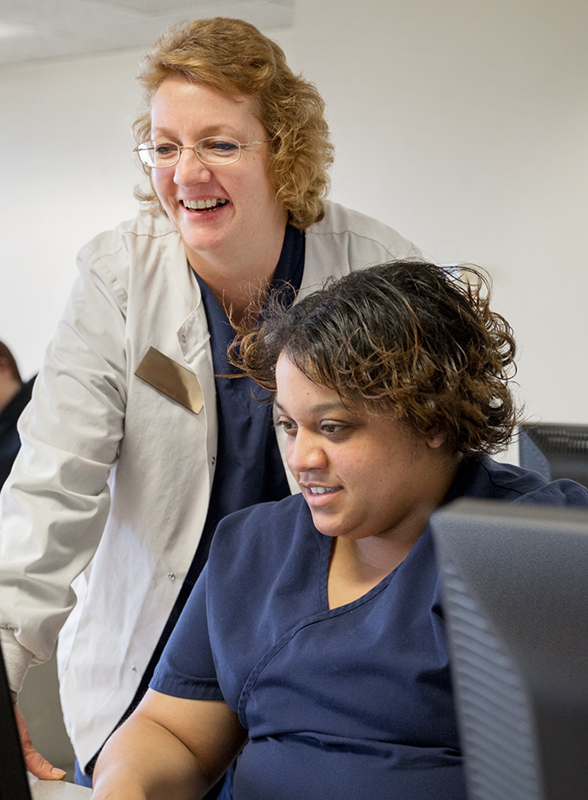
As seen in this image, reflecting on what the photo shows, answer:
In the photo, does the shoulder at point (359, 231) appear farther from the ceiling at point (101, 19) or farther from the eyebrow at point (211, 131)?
the ceiling at point (101, 19)

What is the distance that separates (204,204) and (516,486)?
764mm

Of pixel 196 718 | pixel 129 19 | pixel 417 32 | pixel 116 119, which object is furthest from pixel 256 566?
pixel 116 119

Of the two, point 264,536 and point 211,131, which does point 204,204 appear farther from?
point 264,536

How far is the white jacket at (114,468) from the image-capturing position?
4.58ft

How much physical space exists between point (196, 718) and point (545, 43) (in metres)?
3.59

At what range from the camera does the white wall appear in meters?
3.85

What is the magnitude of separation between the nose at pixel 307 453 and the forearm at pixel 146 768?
0.39 m

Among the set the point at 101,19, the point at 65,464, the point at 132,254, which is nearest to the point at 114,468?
the point at 65,464

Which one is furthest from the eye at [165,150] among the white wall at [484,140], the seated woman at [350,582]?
the white wall at [484,140]

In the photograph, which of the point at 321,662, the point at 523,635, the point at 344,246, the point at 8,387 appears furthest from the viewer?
the point at 8,387

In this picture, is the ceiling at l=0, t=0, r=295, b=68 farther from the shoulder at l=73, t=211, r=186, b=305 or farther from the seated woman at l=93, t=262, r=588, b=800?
the seated woman at l=93, t=262, r=588, b=800

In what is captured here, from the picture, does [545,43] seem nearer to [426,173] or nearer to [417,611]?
[426,173]

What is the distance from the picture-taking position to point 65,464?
1.40m

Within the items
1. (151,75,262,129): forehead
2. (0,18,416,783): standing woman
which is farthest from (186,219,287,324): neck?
(151,75,262,129): forehead
